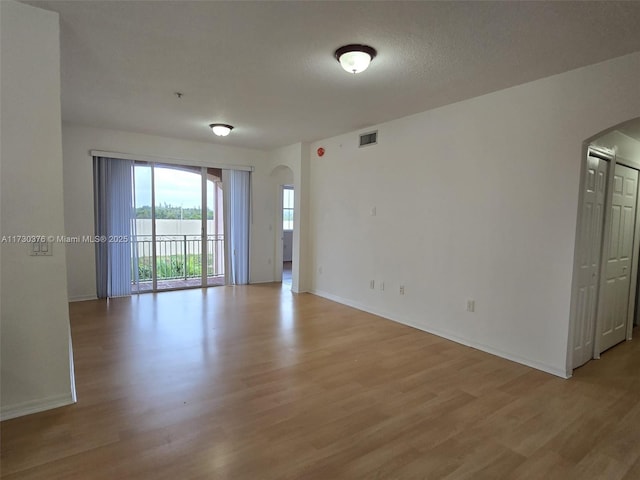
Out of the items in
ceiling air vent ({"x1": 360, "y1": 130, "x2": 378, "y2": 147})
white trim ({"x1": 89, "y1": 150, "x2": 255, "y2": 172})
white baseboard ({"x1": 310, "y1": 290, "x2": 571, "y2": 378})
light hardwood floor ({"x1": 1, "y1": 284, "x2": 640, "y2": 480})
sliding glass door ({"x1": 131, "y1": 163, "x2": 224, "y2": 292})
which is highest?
ceiling air vent ({"x1": 360, "y1": 130, "x2": 378, "y2": 147})

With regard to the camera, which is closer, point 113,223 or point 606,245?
point 606,245

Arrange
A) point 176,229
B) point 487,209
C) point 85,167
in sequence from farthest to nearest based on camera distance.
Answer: point 176,229, point 85,167, point 487,209

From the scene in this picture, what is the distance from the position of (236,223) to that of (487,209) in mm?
4483

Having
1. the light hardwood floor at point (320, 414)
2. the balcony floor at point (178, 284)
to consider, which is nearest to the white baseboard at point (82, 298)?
→ the balcony floor at point (178, 284)

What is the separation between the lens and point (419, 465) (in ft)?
6.16

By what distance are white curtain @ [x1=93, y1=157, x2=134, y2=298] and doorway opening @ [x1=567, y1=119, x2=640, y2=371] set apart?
5835 millimetres

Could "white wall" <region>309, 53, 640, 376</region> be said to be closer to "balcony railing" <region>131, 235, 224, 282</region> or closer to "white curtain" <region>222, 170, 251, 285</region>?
"white curtain" <region>222, 170, 251, 285</region>

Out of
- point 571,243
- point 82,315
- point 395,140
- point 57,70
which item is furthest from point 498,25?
point 82,315

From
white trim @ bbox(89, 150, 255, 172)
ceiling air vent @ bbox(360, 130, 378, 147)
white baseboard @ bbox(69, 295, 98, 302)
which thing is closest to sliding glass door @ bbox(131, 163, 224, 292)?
white trim @ bbox(89, 150, 255, 172)

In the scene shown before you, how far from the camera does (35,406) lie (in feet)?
7.43

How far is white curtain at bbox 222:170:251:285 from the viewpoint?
6504 mm

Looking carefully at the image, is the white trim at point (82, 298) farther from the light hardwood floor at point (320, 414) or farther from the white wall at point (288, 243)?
the white wall at point (288, 243)

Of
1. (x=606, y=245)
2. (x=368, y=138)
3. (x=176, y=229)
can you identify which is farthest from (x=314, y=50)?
(x=176, y=229)

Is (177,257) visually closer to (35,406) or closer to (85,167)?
(85,167)
